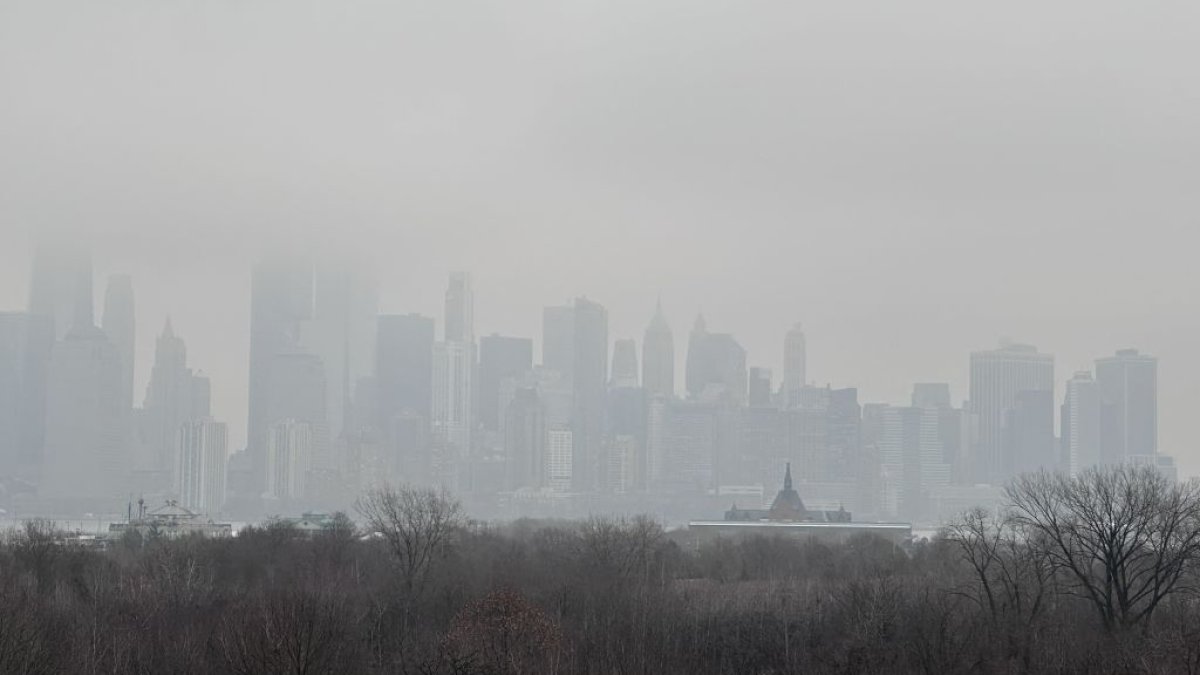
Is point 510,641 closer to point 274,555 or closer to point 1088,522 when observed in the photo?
point 1088,522

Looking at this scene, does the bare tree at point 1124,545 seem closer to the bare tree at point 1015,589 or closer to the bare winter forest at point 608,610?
the bare winter forest at point 608,610

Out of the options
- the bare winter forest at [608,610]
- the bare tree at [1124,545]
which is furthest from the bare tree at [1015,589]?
the bare tree at [1124,545]

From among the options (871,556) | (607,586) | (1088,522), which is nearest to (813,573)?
(871,556)

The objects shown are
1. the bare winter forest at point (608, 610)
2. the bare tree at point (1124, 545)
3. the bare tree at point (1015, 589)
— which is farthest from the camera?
the bare tree at point (1124, 545)

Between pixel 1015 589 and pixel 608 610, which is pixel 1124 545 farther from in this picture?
pixel 608 610

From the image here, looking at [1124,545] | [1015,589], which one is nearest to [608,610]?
[1015,589]

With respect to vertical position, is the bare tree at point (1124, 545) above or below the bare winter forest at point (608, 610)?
above

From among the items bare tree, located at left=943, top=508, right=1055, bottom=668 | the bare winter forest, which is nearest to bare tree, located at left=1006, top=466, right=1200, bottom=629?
the bare winter forest
